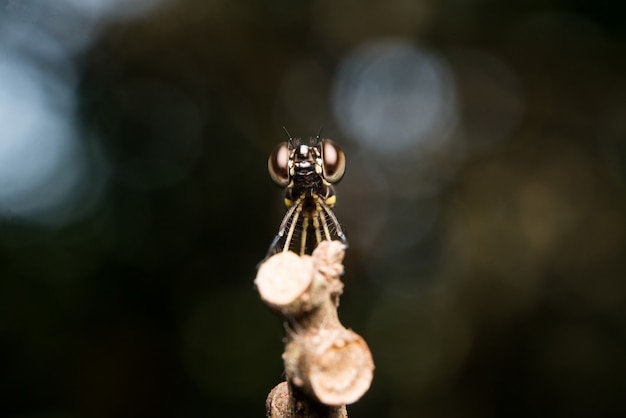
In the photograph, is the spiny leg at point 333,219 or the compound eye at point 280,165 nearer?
the spiny leg at point 333,219

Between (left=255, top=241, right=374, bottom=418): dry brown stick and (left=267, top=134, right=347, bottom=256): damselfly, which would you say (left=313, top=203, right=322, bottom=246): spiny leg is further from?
(left=255, top=241, right=374, bottom=418): dry brown stick

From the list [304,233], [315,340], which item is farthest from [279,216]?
[315,340]

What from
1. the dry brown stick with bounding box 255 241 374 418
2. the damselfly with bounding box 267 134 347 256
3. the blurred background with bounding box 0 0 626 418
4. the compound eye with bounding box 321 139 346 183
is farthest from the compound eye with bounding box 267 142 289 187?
the blurred background with bounding box 0 0 626 418

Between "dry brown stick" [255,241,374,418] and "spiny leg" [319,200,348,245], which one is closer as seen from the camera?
"dry brown stick" [255,241,374,418]

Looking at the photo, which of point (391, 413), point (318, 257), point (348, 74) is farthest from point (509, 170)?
point (318, 257)

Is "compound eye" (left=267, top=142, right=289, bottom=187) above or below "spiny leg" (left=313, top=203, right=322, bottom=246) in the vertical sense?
above

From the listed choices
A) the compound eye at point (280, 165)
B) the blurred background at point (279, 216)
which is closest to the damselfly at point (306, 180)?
the compound eye at point (280, 165)

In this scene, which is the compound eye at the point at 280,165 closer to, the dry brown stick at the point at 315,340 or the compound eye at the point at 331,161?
the compound eye at the point at 331,161
